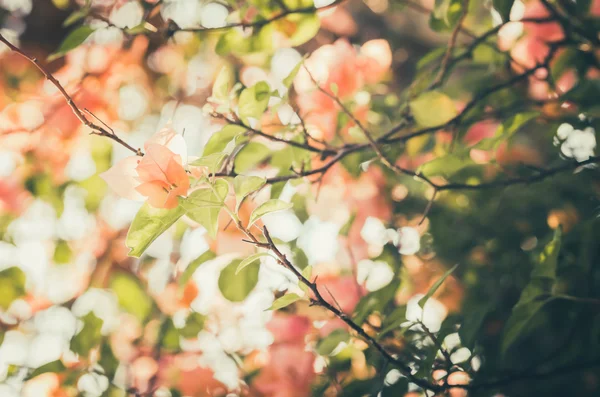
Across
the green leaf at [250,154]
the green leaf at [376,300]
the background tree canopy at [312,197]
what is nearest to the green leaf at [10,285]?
the background tree canopy at [312,197]

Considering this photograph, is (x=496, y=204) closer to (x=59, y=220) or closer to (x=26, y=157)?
(x=59, y=220)

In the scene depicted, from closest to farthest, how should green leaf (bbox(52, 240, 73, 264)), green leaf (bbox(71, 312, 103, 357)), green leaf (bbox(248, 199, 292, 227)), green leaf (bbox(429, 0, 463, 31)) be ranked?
green leaf (bbox(248, 199, 292, 227)) < green leaf (bbox(429, 0, 463, 31)) < green leaf (bbox(71, 312, 103, 357)) < green leaf (bbox(52, 240, 73, 264))

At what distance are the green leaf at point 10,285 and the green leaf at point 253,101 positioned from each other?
0.61 metres

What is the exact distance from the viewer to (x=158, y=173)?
1.28ft

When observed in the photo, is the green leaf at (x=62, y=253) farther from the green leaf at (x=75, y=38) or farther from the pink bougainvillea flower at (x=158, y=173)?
the pink bougainvillea flower at (x=158, y=173)

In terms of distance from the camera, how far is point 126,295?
33.2 inches

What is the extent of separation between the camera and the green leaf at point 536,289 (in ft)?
1.67

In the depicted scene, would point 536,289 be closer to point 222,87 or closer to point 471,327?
point 471,327

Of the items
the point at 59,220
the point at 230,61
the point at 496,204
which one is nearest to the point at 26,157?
the point at 59,220

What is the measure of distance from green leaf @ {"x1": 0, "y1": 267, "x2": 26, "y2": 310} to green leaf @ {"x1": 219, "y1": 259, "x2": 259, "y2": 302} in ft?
1.59

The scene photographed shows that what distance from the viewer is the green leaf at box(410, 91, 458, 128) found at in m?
0.60

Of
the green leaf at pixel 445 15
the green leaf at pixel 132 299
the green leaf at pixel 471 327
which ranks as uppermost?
the green leaf at pixel 445 15

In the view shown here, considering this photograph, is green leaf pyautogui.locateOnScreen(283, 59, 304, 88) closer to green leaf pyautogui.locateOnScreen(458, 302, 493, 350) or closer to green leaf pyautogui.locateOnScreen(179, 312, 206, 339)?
green leaf pyautogui.locateOnScreen(458, 302, 493, 350)

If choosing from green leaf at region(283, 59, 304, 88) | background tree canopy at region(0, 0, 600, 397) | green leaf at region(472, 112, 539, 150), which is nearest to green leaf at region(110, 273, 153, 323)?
background tree canopy at region(0, 0, 600, 397)
